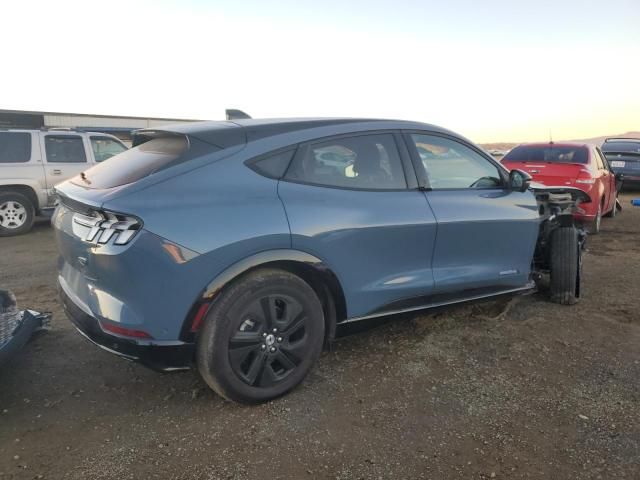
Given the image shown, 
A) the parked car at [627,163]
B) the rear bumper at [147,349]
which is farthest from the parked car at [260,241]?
the parked car at [627,163]

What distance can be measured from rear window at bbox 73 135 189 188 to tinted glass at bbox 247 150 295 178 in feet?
1.30

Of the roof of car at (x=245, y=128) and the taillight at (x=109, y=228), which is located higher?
the roof of car at (x=245, y=128)

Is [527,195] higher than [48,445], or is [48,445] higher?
[527,195]

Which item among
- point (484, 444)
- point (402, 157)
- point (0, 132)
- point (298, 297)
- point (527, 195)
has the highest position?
point (0, 132)

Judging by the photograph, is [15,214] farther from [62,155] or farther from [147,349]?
[147,349]

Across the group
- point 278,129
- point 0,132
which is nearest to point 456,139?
point 278,129

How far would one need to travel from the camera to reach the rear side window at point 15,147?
28.4 feet

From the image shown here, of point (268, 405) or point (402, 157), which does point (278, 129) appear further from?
point (268, 405)

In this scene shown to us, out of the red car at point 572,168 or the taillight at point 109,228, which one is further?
the red car at point 572,168

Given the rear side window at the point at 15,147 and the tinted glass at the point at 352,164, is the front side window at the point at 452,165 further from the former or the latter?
the rear side window at the point at 15,147

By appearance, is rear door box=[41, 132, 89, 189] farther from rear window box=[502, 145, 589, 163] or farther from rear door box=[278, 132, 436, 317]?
rear window box=[502, 145, 589, 163]

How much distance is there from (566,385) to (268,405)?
189 cm

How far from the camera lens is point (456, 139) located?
→ 385 centimetres

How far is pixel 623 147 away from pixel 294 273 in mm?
14230
